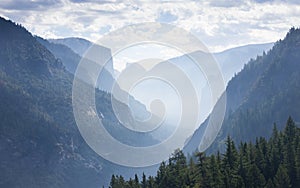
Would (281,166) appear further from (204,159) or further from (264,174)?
(204,159)

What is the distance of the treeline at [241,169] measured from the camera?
427ft

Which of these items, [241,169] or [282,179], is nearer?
[282,179]

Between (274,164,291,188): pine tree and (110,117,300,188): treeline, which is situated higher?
(110,117,300,188): treeline

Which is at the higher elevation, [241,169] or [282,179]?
[241,169]

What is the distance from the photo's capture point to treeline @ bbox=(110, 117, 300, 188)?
130m

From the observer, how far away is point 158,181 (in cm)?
15375

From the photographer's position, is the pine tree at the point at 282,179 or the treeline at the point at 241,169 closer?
the pine tree at the point at 282,179

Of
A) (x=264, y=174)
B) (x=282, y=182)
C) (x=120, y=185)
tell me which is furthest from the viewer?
(x=120, y=185)

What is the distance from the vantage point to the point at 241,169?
13525cm

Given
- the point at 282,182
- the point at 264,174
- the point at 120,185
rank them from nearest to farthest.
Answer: the point at 282,182 → the point at 264,174 → the point at 120,185

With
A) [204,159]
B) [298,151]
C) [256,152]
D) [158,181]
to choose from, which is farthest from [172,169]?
[298,151]

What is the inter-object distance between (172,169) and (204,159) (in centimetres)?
1452

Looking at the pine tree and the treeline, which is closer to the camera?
the pine tree

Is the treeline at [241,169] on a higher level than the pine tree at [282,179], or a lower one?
higher
